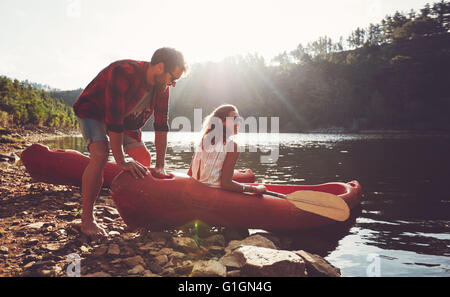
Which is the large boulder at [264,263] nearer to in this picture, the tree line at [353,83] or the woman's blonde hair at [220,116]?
the woman's blonde hair at [220,116]

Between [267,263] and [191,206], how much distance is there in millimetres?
1316

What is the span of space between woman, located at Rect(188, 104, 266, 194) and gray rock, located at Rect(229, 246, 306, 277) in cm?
106

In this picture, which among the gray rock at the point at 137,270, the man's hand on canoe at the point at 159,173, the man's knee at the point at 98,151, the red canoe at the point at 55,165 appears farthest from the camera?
the red canoe at the point at 55,165

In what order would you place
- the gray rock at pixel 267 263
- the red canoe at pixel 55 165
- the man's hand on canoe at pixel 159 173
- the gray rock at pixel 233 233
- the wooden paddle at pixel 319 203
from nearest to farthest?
the gray rock at pixel 267 263 < the man's hand on canoe at pixel 159 173 < the gray rock at pixel 233 233 < the wooden paddle at pixel 319 203 < the red canoe at pixel 55 165

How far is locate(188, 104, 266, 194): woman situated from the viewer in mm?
3537

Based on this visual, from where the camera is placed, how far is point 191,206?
372cm

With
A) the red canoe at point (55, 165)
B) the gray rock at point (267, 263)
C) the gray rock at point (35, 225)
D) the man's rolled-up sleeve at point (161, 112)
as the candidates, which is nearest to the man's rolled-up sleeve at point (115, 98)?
the man's rolled-up sleeve at point (161, 112)

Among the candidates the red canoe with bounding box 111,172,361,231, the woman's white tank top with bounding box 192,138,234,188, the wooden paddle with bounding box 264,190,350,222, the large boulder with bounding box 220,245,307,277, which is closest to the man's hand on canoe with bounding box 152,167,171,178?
the red canoe with bounding box 111,172,361,231

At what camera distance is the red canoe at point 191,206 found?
3.40m

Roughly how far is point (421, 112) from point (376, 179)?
6453 centimetres

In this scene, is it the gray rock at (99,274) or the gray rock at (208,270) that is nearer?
the gray rock at (99,274)

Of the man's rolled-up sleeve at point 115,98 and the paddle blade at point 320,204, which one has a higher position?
the man's rolled-up sleeve at point 115,98

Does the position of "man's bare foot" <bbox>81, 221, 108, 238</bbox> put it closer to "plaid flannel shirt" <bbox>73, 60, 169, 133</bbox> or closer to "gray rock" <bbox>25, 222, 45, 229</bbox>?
"gray rock" <bbox>25, 222, 45, 229</bbox>
